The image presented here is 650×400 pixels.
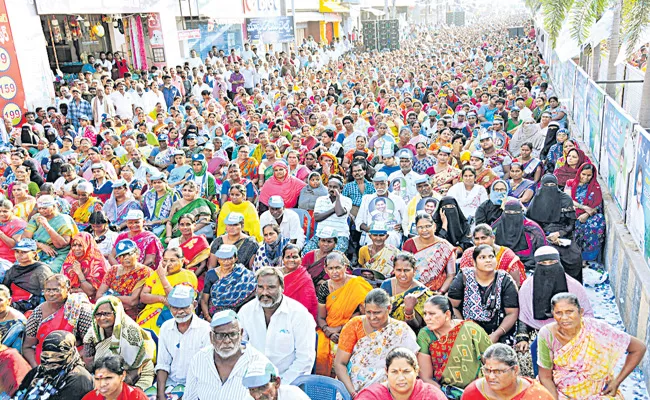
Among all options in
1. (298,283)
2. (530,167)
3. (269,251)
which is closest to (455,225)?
(269,251)

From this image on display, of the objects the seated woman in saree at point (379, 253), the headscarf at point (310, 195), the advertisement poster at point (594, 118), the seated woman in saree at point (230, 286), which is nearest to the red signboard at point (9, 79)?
the headscarf at point (310, 195)

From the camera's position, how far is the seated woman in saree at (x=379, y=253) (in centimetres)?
531

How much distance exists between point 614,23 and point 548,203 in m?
7.19

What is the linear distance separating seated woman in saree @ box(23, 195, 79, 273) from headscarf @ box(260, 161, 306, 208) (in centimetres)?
225

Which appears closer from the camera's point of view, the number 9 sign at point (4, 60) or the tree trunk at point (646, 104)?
the tree trunk at point (646, 104)

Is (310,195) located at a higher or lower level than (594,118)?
lower

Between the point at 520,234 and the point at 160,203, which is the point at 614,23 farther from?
the point at 160,203

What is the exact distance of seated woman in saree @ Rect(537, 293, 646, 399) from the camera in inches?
139

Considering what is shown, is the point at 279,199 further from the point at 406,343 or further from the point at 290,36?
the point at 290,36

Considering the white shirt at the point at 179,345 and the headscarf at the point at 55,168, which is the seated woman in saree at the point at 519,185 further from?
the headscarf at the point at 55,168

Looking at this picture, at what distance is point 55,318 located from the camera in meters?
4.34

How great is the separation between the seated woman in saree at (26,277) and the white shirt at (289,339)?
2165mm

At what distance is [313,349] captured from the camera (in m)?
4.10

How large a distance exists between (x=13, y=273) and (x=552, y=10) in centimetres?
1245
